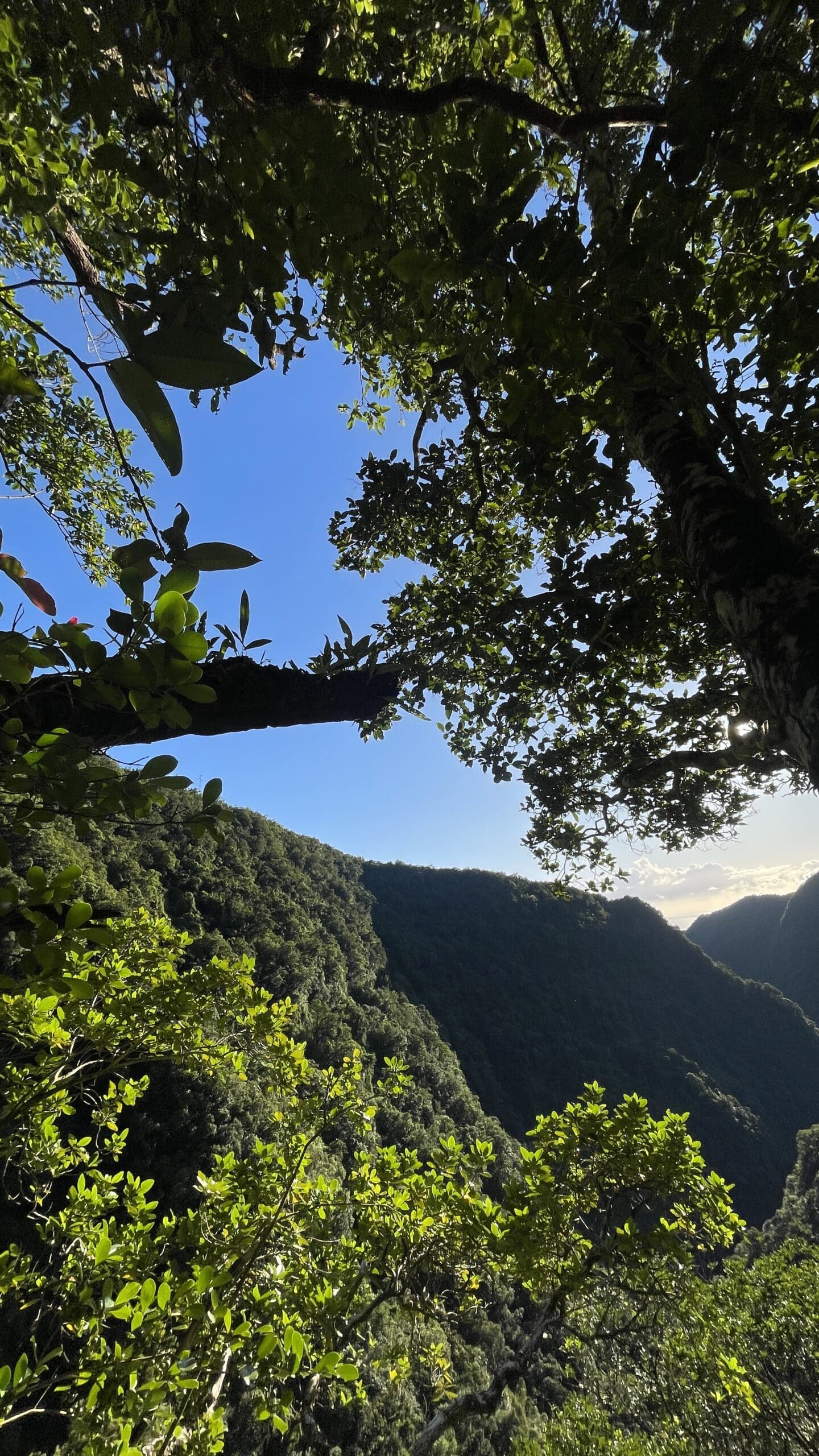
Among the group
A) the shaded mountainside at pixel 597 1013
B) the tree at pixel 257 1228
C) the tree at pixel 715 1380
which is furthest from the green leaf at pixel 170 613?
the shaded mountainside at pixel 597 1013

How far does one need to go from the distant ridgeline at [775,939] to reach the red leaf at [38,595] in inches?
3724

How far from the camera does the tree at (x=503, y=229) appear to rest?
0.98 meters

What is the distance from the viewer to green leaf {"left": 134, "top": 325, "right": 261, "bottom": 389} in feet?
2.18

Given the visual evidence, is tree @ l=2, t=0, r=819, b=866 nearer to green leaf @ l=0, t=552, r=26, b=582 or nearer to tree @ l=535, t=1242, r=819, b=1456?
green leaf @ l=0, t=552, r=26, b=582

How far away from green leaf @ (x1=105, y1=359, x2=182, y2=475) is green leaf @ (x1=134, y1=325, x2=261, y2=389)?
0.02 meters

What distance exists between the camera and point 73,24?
95 centimetres

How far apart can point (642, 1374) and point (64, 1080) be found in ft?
31.0

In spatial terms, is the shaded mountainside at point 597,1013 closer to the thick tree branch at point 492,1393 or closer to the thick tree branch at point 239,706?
the thick tree branch at point 492,1393

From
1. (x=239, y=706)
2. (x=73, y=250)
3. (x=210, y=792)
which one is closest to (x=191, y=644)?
(x=210, y=792)

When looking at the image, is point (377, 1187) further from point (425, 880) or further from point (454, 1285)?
point (425, 880)

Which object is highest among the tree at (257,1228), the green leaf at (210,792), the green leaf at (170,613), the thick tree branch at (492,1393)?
the green leaf at (170,613)

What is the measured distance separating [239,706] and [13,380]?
1453 millimetres

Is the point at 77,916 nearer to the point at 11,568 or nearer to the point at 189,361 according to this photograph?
the point at 11,568

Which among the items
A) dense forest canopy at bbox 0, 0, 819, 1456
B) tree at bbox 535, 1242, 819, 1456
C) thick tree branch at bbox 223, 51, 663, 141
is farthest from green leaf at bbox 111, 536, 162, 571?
tree at bbox 535, 1242, 819, 1456
